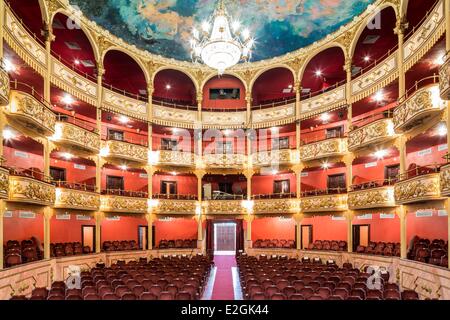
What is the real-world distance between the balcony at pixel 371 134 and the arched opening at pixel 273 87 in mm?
8800

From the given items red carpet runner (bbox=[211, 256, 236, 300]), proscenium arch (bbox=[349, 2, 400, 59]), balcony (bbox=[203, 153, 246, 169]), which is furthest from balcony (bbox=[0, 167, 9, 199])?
proscenium arch (bbox=[349, 2, 400, 59])

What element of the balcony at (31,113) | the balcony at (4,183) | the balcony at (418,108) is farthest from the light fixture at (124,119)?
the balcony at (418,108)

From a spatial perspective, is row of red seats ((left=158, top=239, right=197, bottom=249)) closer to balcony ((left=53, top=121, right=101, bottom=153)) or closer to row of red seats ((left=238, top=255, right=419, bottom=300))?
balcony ((left=53, top=121, right=101, bottom=153))

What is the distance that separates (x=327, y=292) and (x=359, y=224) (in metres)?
14.0

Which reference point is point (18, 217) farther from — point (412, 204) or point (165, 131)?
point (412, 204)

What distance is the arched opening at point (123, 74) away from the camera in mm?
23344

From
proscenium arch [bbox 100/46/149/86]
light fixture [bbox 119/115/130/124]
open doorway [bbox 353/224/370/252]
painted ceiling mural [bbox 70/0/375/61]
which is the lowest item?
open doorway [bbox 353/224/370/252]

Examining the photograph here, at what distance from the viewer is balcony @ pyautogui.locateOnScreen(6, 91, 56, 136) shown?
12.6 m

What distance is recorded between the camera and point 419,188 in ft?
42.1

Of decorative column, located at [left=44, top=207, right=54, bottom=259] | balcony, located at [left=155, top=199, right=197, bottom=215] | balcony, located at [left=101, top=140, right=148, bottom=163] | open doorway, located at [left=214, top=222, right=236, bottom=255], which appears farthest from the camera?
open doorway, located at [left=214, top=222, right=236, bottom=255]

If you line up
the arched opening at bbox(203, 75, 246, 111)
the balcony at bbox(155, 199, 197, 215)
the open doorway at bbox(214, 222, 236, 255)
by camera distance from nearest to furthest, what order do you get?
the balcony at bbox(155, 199, 197, 215) < the arched opening at bbox(203, 75, 246, 111) < the open doorway at bbox(214, 222, 236, 255)

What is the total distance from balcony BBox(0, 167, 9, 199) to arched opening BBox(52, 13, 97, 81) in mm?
9104

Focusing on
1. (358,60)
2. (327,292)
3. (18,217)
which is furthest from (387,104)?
(18,217)

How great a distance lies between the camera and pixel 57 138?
54.4 ft
